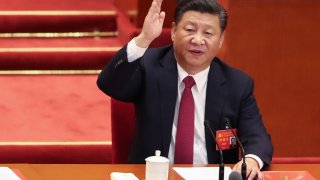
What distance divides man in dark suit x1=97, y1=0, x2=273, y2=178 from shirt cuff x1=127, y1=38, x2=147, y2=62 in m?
0.04

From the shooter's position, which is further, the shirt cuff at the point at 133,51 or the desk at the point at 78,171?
the shirt cuff at the point at 133,51

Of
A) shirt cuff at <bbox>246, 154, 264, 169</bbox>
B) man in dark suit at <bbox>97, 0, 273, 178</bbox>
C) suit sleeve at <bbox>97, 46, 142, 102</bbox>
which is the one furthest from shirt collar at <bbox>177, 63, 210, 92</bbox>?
shirt cuff at <bbox>246, 154, 264, 169</bbox>

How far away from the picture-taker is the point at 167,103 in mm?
2121

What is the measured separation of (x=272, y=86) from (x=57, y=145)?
982 mm

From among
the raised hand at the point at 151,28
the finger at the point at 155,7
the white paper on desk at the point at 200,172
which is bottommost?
the white paper on desk at the point at 200,172

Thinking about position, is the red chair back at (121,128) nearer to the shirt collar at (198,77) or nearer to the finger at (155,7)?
the shirt collar at (198,77)

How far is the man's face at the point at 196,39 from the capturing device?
82.8 inches

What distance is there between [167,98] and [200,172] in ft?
0.95

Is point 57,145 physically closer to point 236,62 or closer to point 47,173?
point 236,62

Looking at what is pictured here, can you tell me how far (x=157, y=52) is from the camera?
7.16 feet

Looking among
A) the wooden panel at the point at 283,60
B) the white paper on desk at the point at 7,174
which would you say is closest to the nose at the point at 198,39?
the white paper on desk at the point at 7,174

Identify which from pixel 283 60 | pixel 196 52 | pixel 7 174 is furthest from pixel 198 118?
pixel 283 60

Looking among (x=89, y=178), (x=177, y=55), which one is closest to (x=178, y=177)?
(x=89, y=178)

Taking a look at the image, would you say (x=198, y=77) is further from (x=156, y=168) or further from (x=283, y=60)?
(x=283, y=60)
